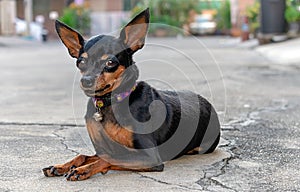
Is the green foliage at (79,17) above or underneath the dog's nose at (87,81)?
underneath

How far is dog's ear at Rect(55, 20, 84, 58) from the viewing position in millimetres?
3189

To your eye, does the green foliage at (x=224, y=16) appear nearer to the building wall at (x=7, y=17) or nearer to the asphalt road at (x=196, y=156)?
the building wall at (x=7, y=17)

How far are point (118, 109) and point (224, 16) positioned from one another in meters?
31.5

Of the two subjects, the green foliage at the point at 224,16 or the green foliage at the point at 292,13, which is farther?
the green foliage at the point at 224,16

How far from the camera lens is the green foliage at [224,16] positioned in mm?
33406

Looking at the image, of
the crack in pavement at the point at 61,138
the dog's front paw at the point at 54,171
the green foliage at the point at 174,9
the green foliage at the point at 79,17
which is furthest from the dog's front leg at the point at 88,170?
the green foliage at the point at 174,9

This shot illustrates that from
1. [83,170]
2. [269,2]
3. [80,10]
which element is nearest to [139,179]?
[83,170]

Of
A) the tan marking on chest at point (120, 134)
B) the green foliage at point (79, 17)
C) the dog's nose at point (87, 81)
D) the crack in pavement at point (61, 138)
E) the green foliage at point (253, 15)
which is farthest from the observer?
the green foliage at point (79, 17)

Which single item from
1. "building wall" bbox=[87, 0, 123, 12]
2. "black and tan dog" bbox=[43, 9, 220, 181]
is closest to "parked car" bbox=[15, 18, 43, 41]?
"building wall" bbox=[87, 0, 123, 12]

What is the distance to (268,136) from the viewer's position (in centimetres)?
431

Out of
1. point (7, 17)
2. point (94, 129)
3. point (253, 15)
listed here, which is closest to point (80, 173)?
point (94, 129)

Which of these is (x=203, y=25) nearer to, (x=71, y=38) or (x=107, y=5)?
(x=107, y=5)

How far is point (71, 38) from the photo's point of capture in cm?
322

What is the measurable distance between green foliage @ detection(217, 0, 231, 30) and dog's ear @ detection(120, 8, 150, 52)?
1205 inches
